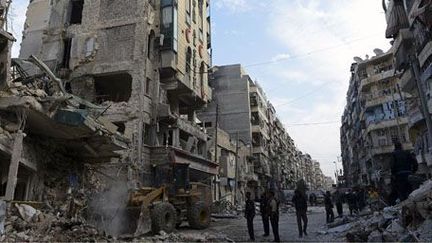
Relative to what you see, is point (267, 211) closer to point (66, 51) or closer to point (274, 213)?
point (274, 213)

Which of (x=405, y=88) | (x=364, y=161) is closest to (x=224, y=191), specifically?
(x=405, y=88)

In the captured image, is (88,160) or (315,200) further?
(315,200)

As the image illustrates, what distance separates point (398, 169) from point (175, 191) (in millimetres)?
9262

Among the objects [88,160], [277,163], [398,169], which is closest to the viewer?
[398,169]

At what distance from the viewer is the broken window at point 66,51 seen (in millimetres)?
26748

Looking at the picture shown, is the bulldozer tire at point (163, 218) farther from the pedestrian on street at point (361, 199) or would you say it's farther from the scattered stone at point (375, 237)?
the pedestrian on street at point (361, 199)

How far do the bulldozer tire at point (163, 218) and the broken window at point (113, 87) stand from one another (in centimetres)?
1398

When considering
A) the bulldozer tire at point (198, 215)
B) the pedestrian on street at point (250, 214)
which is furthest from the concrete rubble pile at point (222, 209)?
the pedestrian on street at point (250, 214)

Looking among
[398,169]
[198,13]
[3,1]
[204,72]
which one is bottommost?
[398,169]

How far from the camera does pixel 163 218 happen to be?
13398 mm

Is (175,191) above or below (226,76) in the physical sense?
below

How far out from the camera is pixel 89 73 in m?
25.1

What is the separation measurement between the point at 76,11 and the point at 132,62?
28.4ft

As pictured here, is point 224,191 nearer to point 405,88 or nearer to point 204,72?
point 204,72
